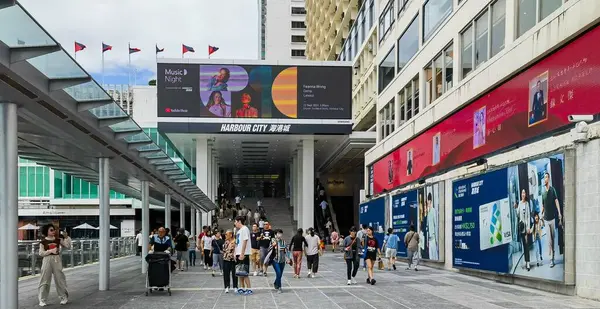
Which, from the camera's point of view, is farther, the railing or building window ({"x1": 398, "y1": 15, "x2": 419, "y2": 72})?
building window ({"x1": 398, "y1": 15, "x2": 419, "y2": 72})

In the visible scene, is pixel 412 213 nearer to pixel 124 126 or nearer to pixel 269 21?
pixel 124 126

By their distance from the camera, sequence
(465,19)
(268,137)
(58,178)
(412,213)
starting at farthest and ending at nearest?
1. (58,178)
2. (268,137)
3. (412,213)
4. (465,19)

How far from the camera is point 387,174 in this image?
1305 inches

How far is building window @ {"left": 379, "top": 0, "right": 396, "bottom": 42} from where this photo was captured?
111ft

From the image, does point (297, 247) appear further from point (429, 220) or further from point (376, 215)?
point (376, 215)

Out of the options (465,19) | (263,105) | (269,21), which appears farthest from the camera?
(269,21)

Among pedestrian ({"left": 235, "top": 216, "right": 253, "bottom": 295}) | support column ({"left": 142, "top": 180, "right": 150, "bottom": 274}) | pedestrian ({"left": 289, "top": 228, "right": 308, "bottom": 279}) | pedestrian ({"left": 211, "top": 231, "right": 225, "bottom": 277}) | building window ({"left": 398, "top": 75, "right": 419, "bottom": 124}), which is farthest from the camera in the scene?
building window ({"left": 398, "top": 75, "right": 419, "bottom": 124})

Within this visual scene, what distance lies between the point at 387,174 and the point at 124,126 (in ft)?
70.5

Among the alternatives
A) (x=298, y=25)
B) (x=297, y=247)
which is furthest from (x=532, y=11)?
(x=298, y=25)

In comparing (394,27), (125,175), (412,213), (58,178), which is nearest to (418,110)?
(412,213)

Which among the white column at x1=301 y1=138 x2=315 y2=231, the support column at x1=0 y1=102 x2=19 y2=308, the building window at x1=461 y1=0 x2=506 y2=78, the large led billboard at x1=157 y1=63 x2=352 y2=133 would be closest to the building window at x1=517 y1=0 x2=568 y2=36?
the building window at x1=461 y1=0 x2=506 y2=78

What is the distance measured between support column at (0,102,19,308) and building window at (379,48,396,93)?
25.8m

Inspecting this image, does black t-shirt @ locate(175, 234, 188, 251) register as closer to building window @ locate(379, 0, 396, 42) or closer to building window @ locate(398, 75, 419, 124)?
building window @ locate(398, 75, 419, 124)

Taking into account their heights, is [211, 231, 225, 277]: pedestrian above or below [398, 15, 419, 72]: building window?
below
